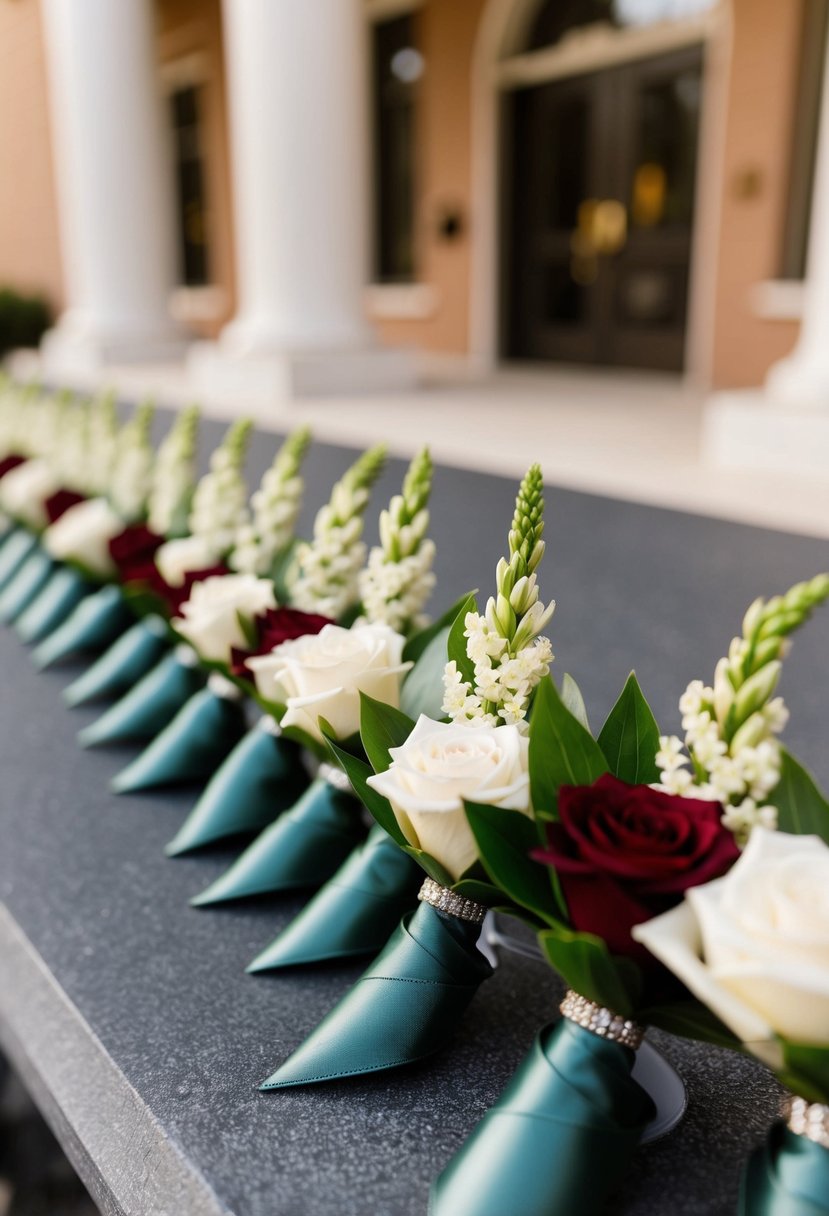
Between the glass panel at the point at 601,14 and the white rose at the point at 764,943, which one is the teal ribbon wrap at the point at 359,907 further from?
the glass panel at the point at 601,14

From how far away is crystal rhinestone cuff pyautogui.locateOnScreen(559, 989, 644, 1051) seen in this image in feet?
2.71

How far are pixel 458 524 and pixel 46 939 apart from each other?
2.29 meters

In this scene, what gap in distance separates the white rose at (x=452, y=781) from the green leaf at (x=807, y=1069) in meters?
0.27

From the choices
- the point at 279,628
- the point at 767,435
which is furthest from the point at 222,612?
the point at 767,435

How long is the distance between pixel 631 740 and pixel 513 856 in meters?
0.20

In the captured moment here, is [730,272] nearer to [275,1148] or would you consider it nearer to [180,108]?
[275,1148]

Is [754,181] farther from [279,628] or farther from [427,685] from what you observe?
[427,685]

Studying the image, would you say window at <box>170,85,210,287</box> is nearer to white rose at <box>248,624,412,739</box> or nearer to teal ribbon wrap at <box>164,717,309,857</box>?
teal ribbon wrap at <box>164,717,309,857</box>

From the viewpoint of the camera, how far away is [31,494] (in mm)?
2834

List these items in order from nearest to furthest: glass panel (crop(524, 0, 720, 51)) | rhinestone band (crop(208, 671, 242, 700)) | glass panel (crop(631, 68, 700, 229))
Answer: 1. rhinestone band (crop(208, 671, 242, 700))
2. glass panel (crop(524, 0, 720, 51))
3. glass panel (crop(631, 68, 700, 229))

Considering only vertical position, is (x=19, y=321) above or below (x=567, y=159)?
below

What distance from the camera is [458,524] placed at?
3467 millimetres

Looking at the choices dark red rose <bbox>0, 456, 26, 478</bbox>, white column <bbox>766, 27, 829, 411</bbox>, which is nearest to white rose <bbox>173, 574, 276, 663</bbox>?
dark red rose <bbox>0, 456, 26, 478</bbox>

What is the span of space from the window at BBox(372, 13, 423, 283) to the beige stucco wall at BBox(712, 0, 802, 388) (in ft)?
13.1
